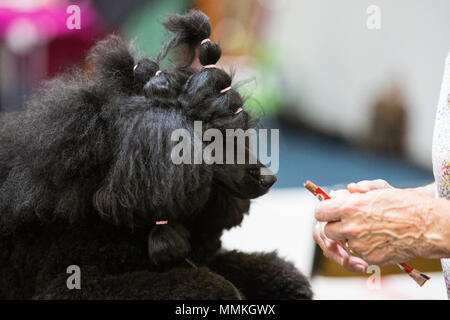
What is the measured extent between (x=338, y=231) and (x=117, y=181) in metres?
0.32

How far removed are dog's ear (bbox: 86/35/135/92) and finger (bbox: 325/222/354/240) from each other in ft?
1.18

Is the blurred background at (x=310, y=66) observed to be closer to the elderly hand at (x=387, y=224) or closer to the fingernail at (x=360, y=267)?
the fingernail at (x=360, y=267)

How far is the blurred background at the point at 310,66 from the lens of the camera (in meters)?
2.25

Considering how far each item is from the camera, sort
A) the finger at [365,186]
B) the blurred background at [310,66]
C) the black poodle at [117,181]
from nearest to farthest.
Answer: the black poodle at [117,181] < the finger at [365,186] < the blurred background at [310,66]

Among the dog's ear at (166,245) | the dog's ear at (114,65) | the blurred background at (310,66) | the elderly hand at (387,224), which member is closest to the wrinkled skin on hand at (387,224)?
the elderly hand at (387,224)

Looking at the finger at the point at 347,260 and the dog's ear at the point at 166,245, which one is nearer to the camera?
the dog's ear at the point at 166,245

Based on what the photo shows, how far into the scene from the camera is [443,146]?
734 millimetres

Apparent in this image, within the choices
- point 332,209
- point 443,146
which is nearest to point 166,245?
point 332,209

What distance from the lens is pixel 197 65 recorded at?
0.77m

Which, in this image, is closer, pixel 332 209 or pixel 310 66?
pixel 332 209

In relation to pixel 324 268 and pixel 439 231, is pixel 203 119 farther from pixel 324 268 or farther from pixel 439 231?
pixel 324 268

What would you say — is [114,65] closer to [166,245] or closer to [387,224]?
[166,245]

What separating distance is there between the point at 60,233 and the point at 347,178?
7.13 ft

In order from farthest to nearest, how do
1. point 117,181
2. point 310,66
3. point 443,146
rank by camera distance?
point 310,66
point 443,146
point 117,181
